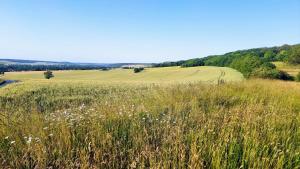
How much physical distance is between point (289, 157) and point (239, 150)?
557 mm

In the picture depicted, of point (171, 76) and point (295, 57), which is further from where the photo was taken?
point (295, 57)

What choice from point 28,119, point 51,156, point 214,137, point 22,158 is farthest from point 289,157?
point 28,119

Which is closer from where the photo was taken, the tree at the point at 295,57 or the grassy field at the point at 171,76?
the grassy field at the point at 171,76

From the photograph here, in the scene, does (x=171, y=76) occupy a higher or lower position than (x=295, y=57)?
lower

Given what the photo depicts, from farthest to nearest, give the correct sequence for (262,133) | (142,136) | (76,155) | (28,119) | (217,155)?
(28,119) → (262,133) → (142,136) → (76,155) → (217,155)

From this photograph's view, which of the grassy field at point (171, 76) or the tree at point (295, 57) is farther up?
the tree at point (295, 57)

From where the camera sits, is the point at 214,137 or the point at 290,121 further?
the point at 290,121

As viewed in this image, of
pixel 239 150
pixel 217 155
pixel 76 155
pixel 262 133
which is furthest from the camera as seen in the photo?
pixel 262 133

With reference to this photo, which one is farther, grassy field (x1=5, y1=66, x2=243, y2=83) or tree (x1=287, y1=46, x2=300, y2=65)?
tree (x1=287, y1=46, x2=300, y2=65)

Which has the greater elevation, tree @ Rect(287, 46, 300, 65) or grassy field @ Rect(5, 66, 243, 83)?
tree @ Rect(287, 46, 300, 65)

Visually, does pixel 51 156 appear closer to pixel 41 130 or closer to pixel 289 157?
pixel 41 130

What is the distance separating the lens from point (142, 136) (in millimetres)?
3631

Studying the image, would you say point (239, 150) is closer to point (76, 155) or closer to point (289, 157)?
point (289, 157)

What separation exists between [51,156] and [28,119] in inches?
66.8
